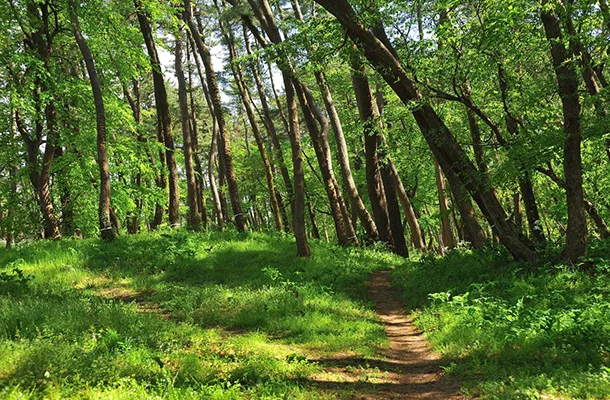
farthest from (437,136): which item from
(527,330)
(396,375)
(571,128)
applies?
(396,375)

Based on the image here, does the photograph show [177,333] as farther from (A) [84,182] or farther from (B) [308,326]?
(A) [84,182]

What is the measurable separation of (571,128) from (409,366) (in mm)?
6164

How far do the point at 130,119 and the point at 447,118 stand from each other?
13782mm

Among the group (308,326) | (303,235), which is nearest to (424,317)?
(308,326)

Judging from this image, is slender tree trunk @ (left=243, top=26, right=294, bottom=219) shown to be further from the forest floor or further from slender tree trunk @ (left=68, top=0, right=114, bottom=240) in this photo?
the forest floor

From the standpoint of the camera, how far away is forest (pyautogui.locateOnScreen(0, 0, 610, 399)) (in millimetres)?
5199

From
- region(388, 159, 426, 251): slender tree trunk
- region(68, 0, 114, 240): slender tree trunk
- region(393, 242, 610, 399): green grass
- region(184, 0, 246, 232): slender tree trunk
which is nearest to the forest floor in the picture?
region(393, 242, 610, 399): green grass

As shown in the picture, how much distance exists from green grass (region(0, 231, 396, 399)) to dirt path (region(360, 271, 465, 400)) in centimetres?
37

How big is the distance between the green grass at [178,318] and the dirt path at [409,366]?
0.37 m

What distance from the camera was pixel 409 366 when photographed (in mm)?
6461

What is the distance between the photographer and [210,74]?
Result: 53.6 ft

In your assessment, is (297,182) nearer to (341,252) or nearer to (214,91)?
(341,252)

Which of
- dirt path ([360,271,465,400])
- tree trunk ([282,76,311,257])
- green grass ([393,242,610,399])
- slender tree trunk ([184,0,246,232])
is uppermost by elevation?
slender tree trunk ([184,0,246,232])

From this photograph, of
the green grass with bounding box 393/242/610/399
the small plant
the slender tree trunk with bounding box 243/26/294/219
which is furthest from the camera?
the slender tree trunk with bounding box 243/26/294/219
